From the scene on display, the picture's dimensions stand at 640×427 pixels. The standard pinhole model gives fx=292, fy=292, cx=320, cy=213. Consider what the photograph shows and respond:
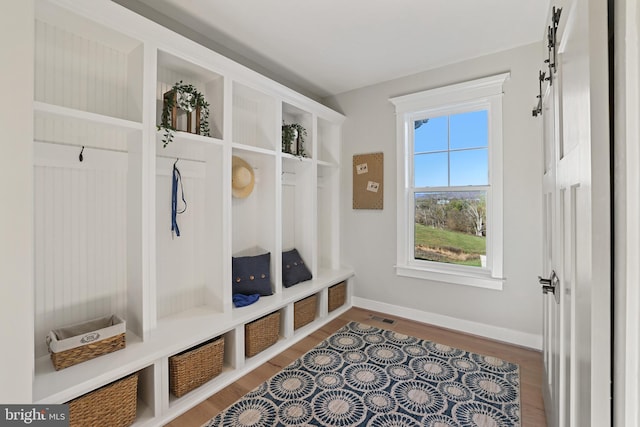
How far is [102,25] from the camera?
164cm

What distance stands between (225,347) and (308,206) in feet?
5.15

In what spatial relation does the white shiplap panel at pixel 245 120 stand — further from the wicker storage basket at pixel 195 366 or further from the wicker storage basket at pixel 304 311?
the wicker storage basket at pixel 195 366

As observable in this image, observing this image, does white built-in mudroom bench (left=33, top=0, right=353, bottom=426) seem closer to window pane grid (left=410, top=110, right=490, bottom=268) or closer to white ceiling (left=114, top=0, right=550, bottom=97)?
white ceiling (left=114, top=0, right=550, bottom=97)

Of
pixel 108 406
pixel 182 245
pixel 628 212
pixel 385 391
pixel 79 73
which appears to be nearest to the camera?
pixel 628 212

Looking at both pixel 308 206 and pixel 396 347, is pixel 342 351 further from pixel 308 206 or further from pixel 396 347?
pixel 308 206

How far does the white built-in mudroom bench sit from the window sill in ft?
4.31

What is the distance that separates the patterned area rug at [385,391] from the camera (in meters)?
1.76

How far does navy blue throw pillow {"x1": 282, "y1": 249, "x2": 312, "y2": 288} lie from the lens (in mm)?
2961

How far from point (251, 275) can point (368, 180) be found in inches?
69.0

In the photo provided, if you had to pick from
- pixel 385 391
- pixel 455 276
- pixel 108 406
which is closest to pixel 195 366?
pixel 108 406

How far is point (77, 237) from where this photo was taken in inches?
70.4

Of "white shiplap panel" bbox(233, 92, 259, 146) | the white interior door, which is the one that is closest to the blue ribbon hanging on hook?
"white shiplap panel" bbox(233, 92, 259, 146)

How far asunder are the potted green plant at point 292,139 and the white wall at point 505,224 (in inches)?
30.9

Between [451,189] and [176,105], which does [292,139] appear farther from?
[451,189]
